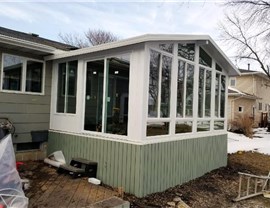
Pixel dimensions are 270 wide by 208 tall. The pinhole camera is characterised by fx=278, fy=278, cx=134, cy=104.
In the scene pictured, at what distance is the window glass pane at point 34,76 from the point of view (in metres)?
6.97

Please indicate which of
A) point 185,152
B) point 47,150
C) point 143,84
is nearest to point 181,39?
Answer: point 143,84

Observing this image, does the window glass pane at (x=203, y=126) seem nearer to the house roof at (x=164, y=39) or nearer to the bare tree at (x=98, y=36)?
the house roof at (x=164, y=39)

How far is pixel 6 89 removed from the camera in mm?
6527

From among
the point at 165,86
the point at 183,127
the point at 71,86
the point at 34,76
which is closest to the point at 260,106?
the point at 183,127

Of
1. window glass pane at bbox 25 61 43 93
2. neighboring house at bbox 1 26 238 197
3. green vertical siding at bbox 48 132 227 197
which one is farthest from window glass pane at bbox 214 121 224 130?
window glass pane at bbox 25 61 43 93

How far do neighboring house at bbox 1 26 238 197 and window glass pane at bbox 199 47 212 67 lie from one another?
0.03 m

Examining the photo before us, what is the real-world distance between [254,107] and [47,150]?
21768 mm

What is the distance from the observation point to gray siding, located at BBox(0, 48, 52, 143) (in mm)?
6556

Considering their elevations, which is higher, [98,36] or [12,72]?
[98,36]

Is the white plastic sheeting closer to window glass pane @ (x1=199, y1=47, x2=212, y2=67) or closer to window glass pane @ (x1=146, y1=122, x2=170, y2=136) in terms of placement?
window glass pane @ (x1=146, y1=122, x2=170, y2=136)

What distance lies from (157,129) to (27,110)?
338cm

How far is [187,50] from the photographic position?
6.81m

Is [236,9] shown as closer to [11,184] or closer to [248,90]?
[11,184]

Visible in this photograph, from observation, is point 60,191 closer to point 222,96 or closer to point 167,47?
point 167,47
